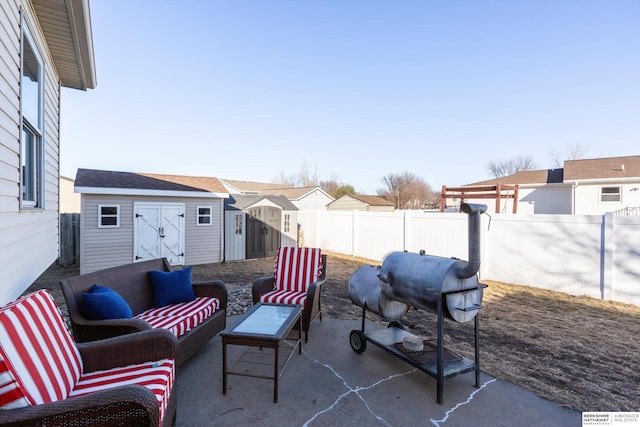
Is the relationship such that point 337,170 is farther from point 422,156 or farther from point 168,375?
point 168,375

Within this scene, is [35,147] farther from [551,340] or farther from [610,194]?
[610,194]

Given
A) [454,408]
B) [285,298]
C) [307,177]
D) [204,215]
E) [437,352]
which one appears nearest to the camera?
[454,408]

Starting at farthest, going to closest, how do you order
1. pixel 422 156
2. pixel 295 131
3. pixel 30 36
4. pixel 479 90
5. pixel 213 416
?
pixel 422 156
pixel 295 131
pixel 479 90
pixel 30 36
pixel 213 416

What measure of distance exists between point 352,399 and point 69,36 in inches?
221

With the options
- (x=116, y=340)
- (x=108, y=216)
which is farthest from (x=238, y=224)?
(x=116, y=340)

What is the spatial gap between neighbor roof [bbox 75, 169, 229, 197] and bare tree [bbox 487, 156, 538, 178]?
34.6 meters

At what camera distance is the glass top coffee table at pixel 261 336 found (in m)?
2.55

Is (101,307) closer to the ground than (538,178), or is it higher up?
closer to the ground

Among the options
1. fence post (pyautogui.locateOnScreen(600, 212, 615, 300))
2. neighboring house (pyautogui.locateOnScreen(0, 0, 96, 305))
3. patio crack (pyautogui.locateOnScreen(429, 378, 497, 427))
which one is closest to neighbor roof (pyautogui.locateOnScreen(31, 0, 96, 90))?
neighboring house (pyautogui.locateOnScreen(0, 0, 96, 305))

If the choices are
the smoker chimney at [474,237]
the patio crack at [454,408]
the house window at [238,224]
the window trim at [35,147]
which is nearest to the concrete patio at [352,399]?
the patio crack at [454,408]

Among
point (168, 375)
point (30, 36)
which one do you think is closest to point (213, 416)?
point (168, 375)

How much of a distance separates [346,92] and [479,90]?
5.14m

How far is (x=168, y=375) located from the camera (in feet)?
6.41

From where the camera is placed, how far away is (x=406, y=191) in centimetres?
2841
